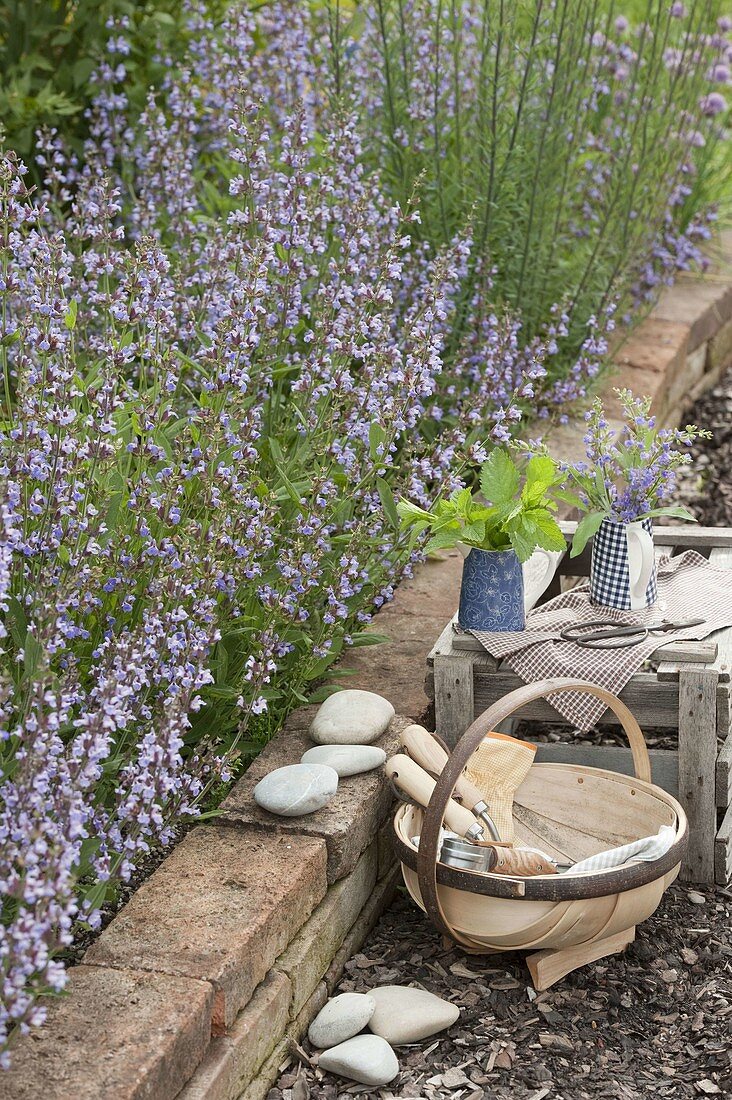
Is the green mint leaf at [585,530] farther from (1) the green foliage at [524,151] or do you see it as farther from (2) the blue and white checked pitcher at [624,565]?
(1) the green foliage at [524,151]

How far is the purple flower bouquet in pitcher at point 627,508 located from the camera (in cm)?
285

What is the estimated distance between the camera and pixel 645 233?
17.9 feet

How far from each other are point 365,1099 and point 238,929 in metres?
0.37

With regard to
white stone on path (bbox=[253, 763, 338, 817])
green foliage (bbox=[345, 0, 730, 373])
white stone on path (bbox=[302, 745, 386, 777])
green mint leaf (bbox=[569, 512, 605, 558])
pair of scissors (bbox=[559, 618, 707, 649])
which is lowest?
white stone on path (bbox=[302, 745, 386, 777])

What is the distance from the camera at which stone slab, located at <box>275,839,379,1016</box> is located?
94.5 inches

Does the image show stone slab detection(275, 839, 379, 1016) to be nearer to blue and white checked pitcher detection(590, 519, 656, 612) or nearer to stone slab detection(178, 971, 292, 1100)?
stone slab detection(178, 971, 292, 1100)

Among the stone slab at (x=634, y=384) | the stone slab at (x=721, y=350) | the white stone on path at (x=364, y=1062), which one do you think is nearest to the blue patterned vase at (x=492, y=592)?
the white stone on path at (x=364, y=1062)

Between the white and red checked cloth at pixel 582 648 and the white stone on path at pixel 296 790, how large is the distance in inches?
18.3

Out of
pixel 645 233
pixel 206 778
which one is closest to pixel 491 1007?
pixel 206 778

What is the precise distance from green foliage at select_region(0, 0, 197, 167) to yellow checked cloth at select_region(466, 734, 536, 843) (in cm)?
293

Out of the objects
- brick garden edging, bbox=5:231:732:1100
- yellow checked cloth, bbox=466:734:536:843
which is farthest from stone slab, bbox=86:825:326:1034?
yellow checked cloth, bbox=466:734:536:843

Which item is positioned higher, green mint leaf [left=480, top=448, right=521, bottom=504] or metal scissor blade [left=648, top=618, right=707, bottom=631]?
green mint leaf [left=480, top=448, right=521, bottom=504]

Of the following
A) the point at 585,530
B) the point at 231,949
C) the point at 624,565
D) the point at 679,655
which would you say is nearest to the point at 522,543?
the point at 585,530

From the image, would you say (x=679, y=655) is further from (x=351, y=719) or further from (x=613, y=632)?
(x=351, y=719)
